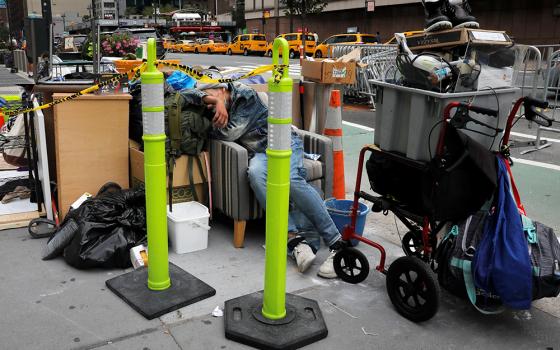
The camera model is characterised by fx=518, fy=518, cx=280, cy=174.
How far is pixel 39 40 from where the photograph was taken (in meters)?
6.45

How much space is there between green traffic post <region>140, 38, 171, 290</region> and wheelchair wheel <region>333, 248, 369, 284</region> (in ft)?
3.89

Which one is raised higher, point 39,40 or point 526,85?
point 39,40

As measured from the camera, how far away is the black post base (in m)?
3.14

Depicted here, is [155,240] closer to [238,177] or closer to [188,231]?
[188,231]

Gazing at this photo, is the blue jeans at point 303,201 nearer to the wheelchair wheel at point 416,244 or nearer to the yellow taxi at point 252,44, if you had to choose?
the wheelchair wheel at point 416,244

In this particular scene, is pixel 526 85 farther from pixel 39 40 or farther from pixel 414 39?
pixel 39 40

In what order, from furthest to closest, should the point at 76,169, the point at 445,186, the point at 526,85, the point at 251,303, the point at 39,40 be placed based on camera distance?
the point at 526,85, the point at 39,40, the point at 76,169, the point at 251,303, the point at 445,186

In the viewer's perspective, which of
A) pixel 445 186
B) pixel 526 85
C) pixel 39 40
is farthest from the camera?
pixel 526 85

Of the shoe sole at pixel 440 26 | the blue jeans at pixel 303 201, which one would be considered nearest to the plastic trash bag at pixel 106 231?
the blue jeans at pixel 303 201

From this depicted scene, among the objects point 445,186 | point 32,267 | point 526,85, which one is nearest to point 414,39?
point 445,186

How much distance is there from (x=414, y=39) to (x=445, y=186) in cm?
126

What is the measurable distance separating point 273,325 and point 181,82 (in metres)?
2.69

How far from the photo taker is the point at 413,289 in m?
3.09

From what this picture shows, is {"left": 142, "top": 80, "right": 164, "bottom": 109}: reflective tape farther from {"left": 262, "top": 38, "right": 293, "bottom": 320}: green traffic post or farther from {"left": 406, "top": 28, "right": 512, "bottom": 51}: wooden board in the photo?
{"left": 406, "top": 28, "right": 512, "bottom": 51}: wooden board
